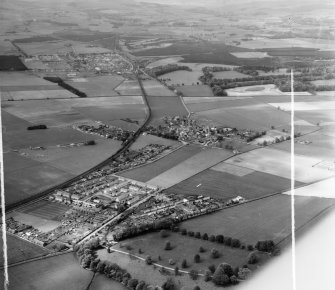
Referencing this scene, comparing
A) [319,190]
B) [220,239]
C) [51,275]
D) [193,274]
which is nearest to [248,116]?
[319,190]

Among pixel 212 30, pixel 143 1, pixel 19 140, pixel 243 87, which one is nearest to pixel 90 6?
pixel 143 1

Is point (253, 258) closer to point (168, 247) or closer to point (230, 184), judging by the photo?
point (168, 247)

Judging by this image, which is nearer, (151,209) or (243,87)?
(151,209)

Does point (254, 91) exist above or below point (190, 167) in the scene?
above

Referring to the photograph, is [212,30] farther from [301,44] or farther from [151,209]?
[151,209]

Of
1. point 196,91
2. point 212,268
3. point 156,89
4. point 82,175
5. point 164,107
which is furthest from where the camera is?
point 156,89

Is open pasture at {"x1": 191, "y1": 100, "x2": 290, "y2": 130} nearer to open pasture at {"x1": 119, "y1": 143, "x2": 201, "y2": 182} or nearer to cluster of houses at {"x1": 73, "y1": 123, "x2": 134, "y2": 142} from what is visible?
open pasture at {"x1": 119, "y1": 143, "x2": 201, "y2": 182}

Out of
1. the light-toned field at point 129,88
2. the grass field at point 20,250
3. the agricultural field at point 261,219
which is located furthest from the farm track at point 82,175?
the light-toned field at point 129,88
